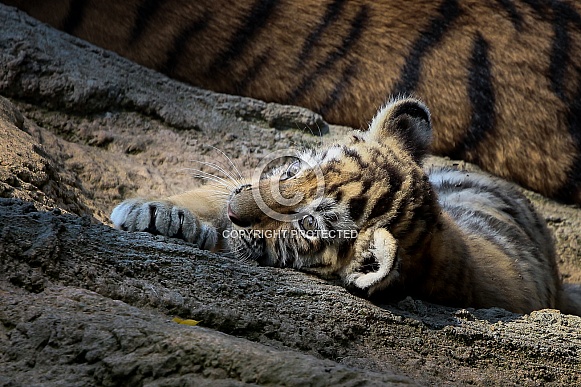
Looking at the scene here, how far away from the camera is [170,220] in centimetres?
267

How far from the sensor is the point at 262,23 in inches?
163

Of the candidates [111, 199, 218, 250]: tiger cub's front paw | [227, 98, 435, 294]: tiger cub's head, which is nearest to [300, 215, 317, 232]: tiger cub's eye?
[227, 98, 435, 294]: tiger cub's head

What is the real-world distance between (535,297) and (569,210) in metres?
1.26

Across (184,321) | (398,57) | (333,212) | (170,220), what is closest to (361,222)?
(333,212)

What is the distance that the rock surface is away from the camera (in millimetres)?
1648

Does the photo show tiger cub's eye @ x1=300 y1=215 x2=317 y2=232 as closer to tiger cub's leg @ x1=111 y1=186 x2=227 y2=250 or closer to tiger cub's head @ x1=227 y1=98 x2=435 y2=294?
tiger cub's head @ x1=227 y1=98 x2=435 y2=294

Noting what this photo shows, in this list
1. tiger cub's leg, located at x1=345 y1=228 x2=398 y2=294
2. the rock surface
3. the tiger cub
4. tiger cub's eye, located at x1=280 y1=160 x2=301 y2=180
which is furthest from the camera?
tiger cub's eye, located at x1=280 y1=160 x2=301 y2=180

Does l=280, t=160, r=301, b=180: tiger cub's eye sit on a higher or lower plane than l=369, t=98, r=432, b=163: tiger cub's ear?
Result: lower

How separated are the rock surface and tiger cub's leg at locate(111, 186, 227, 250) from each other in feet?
0.65

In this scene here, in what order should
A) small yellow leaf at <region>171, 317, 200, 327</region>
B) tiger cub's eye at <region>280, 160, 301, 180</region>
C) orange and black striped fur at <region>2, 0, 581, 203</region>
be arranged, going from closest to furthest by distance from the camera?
small yellow leaf at <region>171, 317, 200, 327</region> → tiger cub's eye at <region>280, 160, 301, 180</region> → orange and black striped fur at <region>2, 0, 581, 203</region>

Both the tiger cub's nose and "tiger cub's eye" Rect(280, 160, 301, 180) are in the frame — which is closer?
the tiger cub's nose

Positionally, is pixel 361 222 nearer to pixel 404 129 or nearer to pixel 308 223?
pixel 308 223

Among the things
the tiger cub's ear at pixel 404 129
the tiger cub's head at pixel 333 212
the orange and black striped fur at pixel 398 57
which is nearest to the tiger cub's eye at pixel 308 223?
the tiger cub's head at pixel 333 212

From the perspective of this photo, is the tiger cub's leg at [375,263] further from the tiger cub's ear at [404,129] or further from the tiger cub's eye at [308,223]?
the tiger cub's ear at [404,129]
